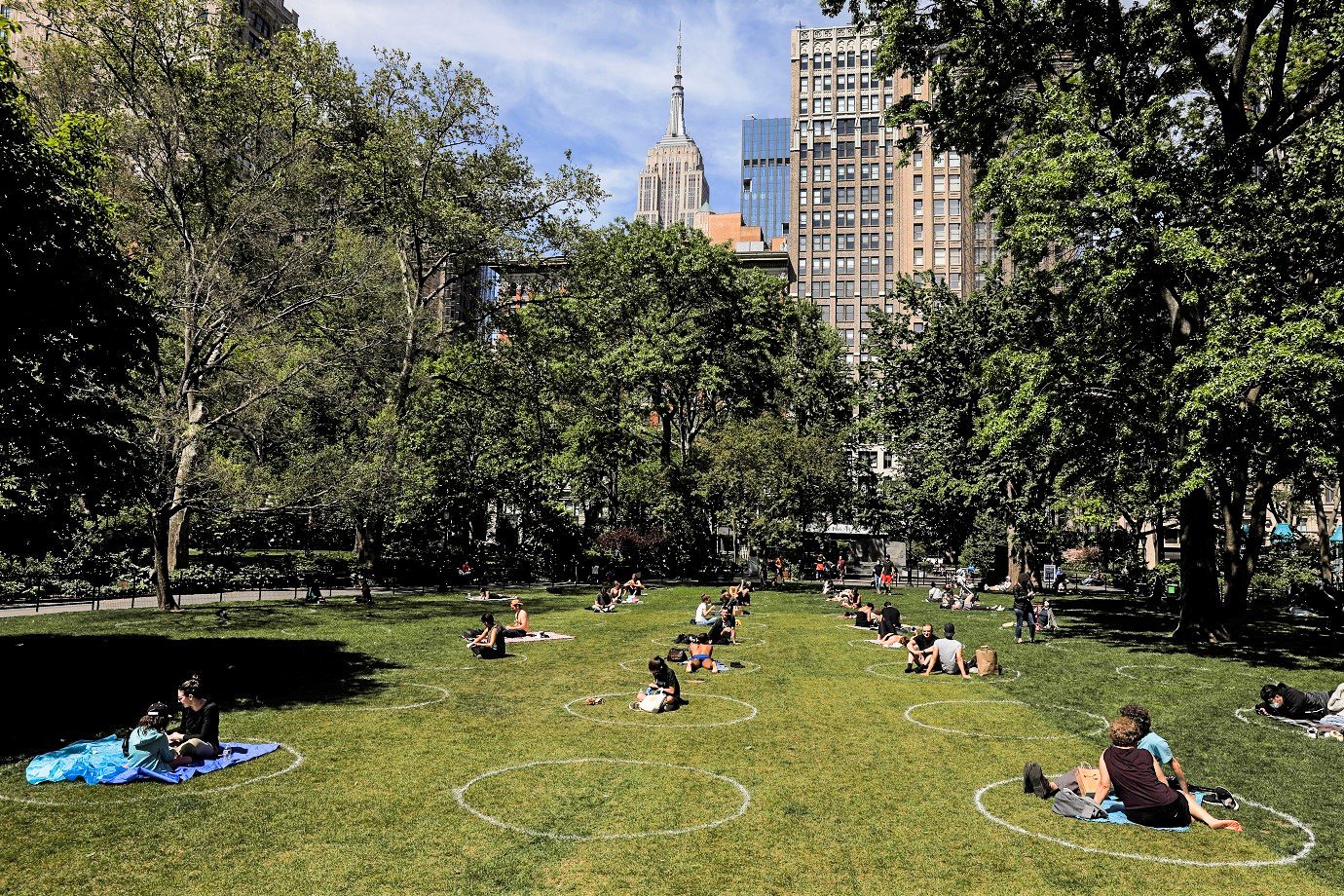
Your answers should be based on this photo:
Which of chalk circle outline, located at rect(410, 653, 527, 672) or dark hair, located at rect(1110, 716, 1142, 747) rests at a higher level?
dark hair, located at rect(1110, 716, 1142, 747)

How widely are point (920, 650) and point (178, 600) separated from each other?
86.1 ft

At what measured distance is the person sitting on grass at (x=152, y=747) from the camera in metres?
11.0

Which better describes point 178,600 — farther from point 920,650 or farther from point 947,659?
point 947,659

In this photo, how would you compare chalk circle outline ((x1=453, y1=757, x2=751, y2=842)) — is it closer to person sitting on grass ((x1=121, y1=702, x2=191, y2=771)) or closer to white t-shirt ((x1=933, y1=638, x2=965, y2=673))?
person sitting on grass ((x1=121, y1=702, x2=191, y2=771))

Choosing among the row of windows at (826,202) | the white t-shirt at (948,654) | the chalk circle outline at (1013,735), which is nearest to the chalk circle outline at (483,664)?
the chalk circle outline at (1013,735)

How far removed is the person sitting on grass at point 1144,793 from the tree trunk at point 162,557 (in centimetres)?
2873

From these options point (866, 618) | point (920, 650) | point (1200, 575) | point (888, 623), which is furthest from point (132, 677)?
point (1200, 575)

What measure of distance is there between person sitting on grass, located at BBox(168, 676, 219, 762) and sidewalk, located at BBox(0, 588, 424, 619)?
21466 millimetres

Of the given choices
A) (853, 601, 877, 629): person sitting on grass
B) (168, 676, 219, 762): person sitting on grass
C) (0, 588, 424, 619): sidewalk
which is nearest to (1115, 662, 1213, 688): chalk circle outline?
(853, 601, 877, 629): person sitting on grass

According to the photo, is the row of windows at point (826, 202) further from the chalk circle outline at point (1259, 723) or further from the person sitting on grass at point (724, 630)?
the chalk circle outline at point (1259, 723)

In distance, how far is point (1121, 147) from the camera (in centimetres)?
2439

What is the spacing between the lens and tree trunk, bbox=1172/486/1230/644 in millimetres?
27016

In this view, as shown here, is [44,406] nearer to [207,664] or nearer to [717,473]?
[207,664]

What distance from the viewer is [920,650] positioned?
2106cm
